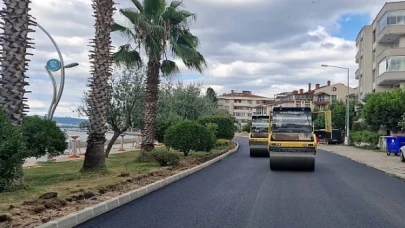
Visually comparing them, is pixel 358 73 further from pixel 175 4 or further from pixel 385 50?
pixel 175 4

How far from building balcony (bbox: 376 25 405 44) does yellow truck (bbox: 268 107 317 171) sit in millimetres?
38641

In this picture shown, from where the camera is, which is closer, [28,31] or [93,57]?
[28,31]

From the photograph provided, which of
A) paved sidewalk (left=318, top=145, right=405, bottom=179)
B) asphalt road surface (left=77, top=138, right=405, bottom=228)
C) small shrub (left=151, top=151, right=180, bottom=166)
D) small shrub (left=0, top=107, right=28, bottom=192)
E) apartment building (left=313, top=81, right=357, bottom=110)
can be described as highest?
apartment building (left=313, top=81, right=357, bottom=110)

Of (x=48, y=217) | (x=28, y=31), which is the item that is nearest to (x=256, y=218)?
(x=48, y=217)

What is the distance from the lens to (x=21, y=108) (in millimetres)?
11336

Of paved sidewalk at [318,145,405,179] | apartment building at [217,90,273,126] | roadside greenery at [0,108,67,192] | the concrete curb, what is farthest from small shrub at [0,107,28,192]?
apartment building at [217,90,273,126]

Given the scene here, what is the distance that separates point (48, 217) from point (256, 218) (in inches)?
142

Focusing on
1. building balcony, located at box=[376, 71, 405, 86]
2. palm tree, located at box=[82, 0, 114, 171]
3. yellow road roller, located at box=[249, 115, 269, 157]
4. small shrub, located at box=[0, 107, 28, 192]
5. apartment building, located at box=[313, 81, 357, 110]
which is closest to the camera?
small shrub, located at box=[0, 107, 28, 192]

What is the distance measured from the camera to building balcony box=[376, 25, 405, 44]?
5362 cm

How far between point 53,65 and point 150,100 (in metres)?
6.14

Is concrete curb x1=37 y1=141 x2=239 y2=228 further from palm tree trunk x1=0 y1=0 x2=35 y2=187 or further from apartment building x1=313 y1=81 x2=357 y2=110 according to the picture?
apartment building x1=313 y1=81 x2=357 y2=110

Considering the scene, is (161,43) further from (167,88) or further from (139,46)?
(167,88)

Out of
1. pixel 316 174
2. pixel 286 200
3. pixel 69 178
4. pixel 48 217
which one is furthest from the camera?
pixel 316 174

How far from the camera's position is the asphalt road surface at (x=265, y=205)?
27.0 feet
